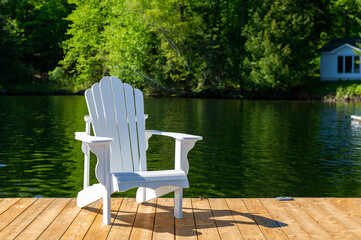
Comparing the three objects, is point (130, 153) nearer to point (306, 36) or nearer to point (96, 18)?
point (306, 36)

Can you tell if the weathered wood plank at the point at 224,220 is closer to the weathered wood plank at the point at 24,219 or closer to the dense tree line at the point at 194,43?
the weathered wood plank at the point at 24,219

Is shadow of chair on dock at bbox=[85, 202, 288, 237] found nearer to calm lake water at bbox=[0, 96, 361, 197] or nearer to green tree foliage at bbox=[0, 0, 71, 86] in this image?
calm lake water at bbox=[0, 96, 361, 197]

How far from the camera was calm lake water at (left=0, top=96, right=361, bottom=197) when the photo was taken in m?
7.55

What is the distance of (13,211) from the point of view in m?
4.11

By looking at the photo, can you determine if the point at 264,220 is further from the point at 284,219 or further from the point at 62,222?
the point at 62,222

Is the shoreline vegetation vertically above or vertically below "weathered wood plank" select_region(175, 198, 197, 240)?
above

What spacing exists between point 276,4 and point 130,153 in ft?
90.7

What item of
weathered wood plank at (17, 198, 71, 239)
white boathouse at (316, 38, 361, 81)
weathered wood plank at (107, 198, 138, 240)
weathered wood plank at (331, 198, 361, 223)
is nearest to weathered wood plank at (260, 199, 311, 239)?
weathered wood plank at (331, 198, 361, 223)

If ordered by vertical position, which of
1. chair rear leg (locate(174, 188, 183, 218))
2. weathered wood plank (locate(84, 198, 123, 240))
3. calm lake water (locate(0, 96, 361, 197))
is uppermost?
chair rear leg (locate(174, 188, 183, 218))

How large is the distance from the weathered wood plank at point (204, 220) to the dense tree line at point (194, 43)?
2599 cm

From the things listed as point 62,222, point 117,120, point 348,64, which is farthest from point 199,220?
point 348,64

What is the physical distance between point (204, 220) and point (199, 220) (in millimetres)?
40

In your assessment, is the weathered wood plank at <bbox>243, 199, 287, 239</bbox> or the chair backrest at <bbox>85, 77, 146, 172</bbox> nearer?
the weathered wood plank at <bbox>243, 199, 287, 239</bbox>

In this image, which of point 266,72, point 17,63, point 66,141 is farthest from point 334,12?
point 66,141
